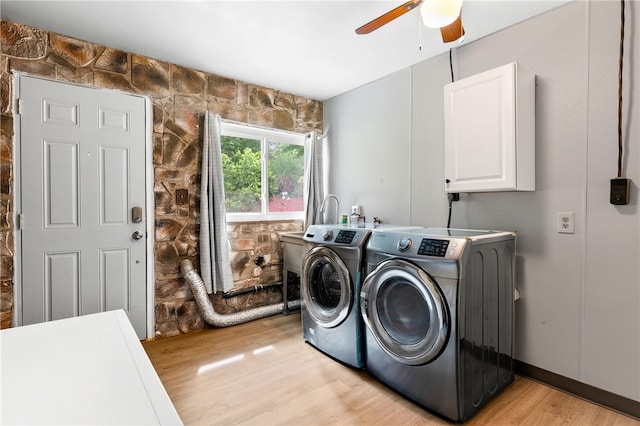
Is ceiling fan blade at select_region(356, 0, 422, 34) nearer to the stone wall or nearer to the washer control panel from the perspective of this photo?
the washer control panel

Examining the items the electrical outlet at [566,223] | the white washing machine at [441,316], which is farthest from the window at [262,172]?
the electrical outlet at [566,223]

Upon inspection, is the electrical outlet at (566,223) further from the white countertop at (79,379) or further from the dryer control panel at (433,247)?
the white countertop at (79,379)

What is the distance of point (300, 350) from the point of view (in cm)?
262

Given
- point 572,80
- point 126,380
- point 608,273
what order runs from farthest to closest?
1. point 572,80
2. point 608,273
3. point 126,380

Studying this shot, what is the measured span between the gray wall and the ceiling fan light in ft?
3.49

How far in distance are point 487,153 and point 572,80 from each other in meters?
0.65

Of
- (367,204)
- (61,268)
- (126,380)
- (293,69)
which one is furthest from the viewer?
(367,204)

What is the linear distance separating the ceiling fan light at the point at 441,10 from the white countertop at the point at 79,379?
1722mm

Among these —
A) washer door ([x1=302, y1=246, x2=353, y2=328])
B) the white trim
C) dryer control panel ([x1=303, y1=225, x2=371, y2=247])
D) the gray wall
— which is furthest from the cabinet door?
the white trim

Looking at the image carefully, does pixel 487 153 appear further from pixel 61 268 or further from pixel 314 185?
pixel 61 268

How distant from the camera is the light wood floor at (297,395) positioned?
1.79 m

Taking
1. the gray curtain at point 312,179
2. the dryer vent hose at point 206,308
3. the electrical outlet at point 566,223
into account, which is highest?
the gray curtain at point 312,179

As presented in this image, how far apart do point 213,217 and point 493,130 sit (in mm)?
2349

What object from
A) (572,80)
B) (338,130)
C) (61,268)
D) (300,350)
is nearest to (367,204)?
(338,130)
